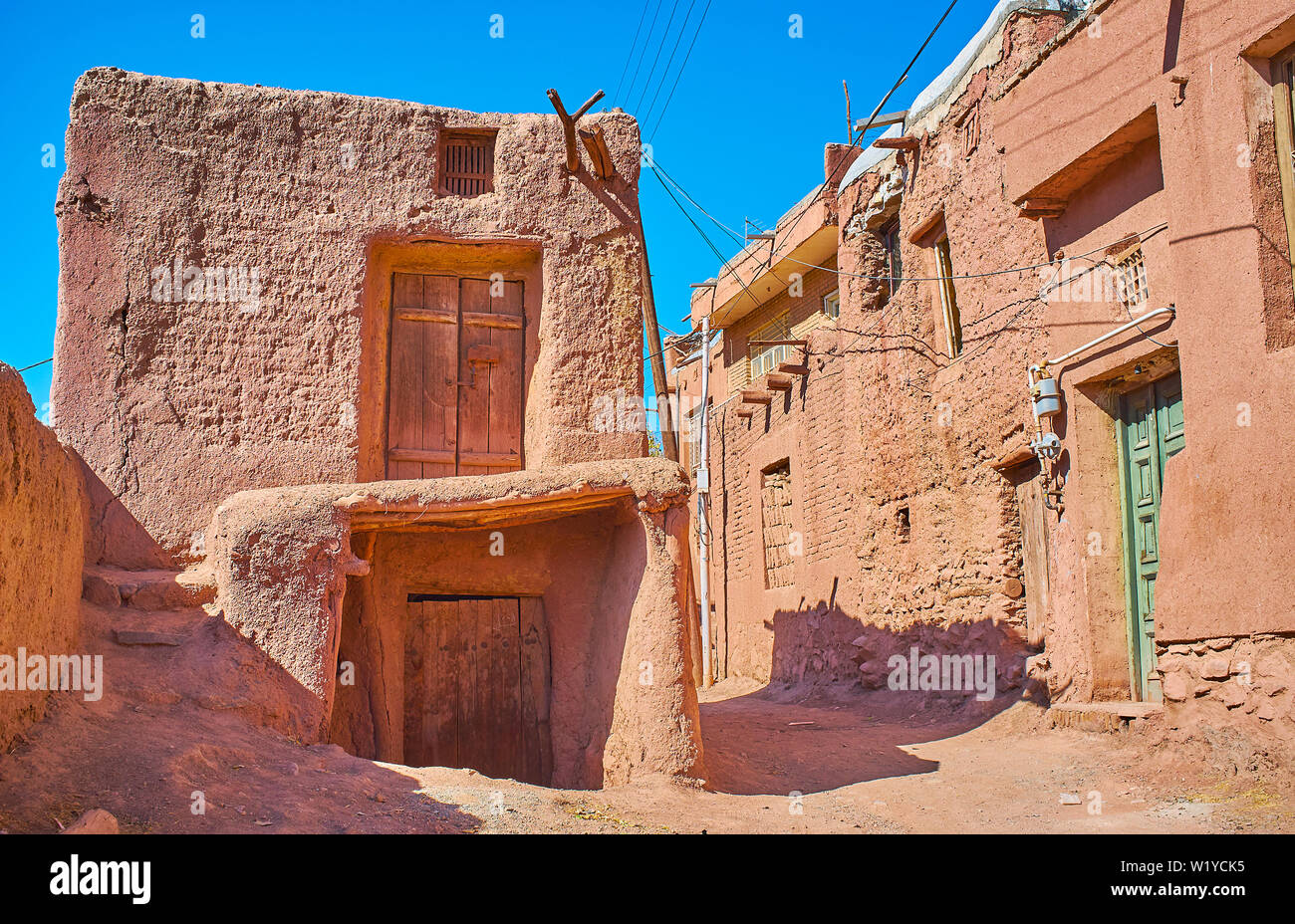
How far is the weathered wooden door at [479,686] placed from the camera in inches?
325

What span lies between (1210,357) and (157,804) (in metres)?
6.56

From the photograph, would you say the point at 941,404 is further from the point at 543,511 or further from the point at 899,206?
the point at 543,511

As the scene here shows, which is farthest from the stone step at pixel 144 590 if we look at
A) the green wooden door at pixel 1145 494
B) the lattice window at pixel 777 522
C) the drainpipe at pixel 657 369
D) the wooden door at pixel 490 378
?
the lattice window at pixel 777 522

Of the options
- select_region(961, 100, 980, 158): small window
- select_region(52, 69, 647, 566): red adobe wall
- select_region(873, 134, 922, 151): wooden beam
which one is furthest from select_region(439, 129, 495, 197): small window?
select_region(873, 134, 922, 151): wooden beam

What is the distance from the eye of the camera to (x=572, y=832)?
18.1 feet

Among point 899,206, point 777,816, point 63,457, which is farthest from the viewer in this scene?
point 899,206

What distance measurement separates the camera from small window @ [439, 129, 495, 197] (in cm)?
835

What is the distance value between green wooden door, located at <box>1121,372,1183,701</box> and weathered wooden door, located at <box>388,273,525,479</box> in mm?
4864

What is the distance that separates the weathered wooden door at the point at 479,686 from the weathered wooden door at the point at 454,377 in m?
1.16

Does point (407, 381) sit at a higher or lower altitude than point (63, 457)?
higher

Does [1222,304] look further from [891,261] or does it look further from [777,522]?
[777,522]

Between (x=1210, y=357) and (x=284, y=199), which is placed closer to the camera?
(x=1210, y=357)

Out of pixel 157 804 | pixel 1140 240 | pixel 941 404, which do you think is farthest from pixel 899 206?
pixel 157 804

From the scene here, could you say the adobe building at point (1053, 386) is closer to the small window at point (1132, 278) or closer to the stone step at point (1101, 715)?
the small window at point (1132, 278)
